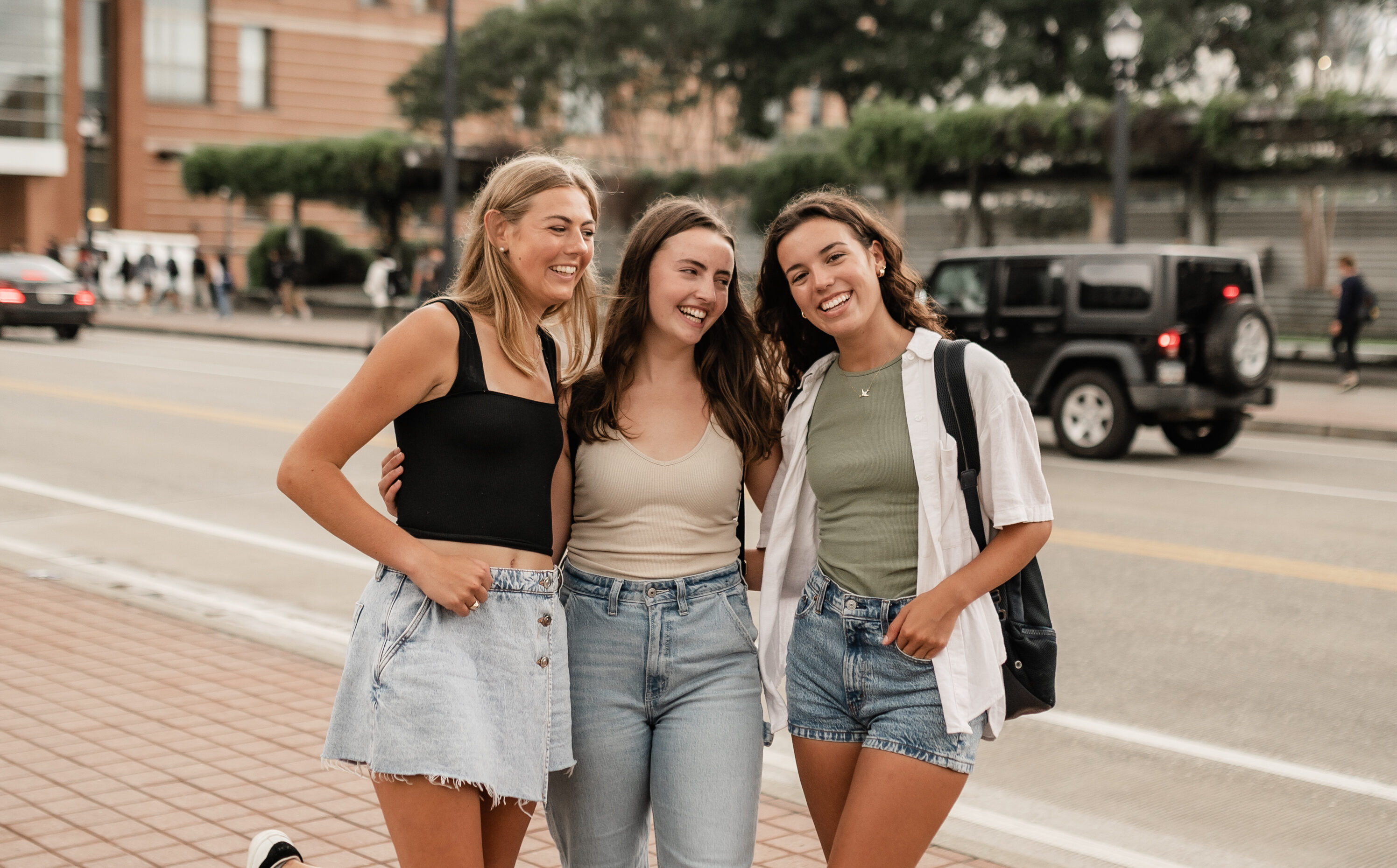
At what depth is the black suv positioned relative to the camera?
1308 centimetres

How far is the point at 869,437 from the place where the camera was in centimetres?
282

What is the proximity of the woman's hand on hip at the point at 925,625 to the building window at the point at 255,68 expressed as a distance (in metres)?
55.1

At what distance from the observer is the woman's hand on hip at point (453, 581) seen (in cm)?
256

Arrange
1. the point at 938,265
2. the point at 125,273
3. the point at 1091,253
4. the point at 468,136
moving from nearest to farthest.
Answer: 1. the point at 1091,253
2. the point at 938,265
3. the point at 125,273
4. the point at 468,136

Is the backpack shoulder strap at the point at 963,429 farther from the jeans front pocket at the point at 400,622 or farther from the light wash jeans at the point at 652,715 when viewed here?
the jeans front pocket at the point at 400,622

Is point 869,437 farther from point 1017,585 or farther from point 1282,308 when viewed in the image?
point 1282,308

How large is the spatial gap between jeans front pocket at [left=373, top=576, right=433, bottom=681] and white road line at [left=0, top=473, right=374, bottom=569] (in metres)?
5.83

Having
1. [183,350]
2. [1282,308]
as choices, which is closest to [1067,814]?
[183,350]

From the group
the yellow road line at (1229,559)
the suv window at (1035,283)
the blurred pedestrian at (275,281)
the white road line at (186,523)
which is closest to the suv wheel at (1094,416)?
the suv window at (1035,283)

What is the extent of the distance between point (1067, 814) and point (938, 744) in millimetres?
2159

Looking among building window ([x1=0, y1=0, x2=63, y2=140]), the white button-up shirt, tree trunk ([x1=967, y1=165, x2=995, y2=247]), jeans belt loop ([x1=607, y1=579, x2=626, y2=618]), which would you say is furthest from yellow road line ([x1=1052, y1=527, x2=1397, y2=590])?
building window ([x1=0, y1=0, x2=63, y2=140])

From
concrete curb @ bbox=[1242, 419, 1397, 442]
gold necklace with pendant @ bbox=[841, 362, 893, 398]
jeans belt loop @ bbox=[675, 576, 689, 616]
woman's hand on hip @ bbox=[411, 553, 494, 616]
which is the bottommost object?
concrete curb @ bbox=[1242, 419, 1397, 442]

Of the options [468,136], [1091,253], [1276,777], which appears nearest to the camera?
[1276,777]

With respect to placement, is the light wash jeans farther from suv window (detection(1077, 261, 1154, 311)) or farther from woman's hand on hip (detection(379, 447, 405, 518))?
suv window (detection(1077, 261, 1154, 311))
